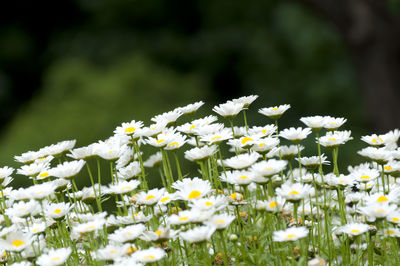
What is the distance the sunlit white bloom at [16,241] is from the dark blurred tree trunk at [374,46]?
4145mm

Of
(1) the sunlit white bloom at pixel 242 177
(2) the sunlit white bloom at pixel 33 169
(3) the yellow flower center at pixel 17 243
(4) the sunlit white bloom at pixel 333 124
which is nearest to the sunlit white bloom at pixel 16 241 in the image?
(3) the yellow flower center at pixel 17 243

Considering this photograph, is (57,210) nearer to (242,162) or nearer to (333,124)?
(242,162)

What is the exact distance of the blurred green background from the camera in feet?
27.8

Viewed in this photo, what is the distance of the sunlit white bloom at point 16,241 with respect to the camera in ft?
4.93

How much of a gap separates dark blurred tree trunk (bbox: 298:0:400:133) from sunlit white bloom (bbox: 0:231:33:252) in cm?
414

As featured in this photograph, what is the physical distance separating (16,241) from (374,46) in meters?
4.36

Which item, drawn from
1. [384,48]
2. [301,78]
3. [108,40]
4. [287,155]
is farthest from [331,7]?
[108,40]

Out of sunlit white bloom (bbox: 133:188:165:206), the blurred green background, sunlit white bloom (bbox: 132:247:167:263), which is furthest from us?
the blurred green background

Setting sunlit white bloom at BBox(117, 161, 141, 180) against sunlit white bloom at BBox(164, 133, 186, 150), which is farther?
sunlit white bloom at BBox(117, 161, 141, 180)

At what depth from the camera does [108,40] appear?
36.0ft

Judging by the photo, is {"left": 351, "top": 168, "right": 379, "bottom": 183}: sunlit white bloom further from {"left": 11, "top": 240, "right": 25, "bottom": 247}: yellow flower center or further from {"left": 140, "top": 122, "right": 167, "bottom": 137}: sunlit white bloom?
{"left": 11, "top": 240, "right": 25, "bottom": 247}: yellow flower center

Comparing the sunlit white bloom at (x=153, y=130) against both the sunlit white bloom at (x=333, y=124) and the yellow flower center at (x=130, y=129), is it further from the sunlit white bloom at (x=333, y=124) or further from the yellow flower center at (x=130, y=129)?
the sunlit white bloom at (x=333, y=124)

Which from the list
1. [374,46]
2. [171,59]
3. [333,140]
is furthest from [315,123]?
[171,59]

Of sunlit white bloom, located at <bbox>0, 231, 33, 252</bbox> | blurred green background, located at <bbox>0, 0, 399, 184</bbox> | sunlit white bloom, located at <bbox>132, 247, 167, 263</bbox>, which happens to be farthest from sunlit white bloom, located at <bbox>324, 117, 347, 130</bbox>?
blurred green background, located at <bbox>0, 0, 399, 184</bbox>
